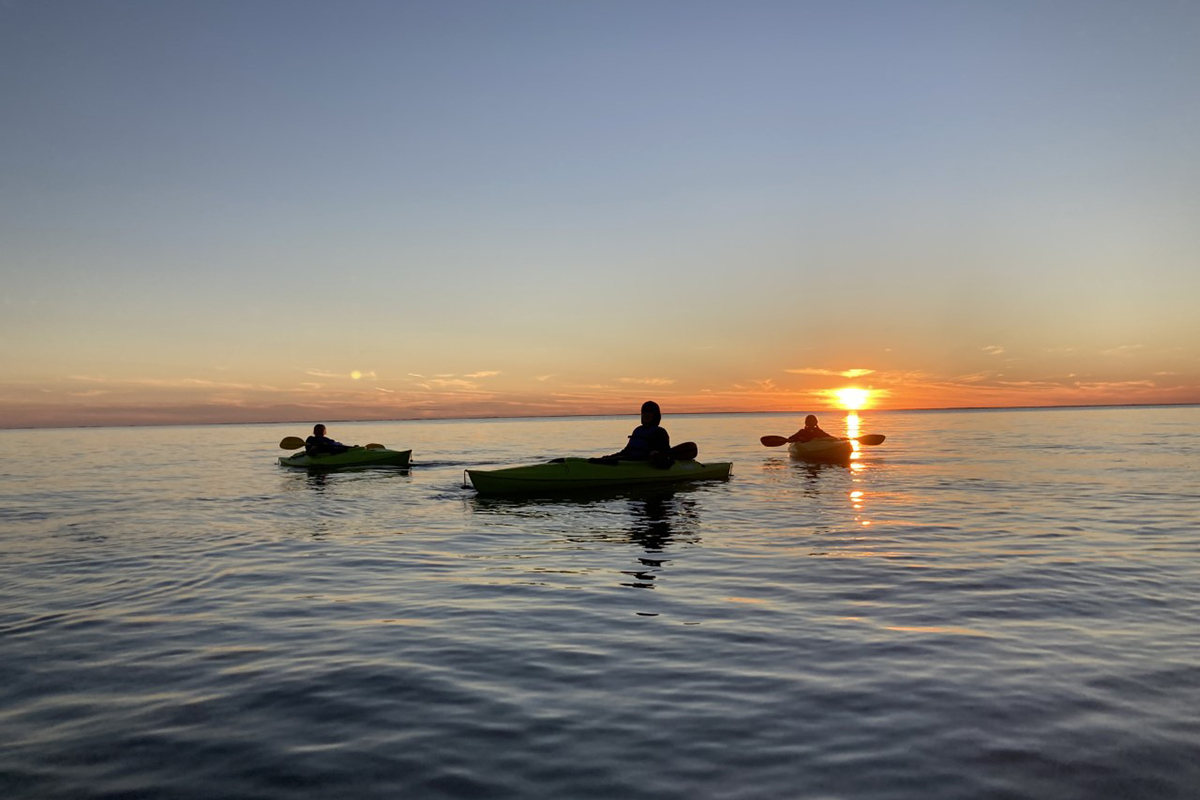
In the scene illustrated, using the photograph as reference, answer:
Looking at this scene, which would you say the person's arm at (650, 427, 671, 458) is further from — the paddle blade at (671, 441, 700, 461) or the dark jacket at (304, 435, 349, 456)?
the dark jacket at (304, 435, 349, 456)

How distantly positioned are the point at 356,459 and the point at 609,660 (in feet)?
77.9

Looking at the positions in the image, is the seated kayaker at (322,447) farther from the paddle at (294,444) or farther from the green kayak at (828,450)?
the green kayak at (828,450)

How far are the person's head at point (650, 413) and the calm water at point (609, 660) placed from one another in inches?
173

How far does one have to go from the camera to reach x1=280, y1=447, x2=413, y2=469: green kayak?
27797mm

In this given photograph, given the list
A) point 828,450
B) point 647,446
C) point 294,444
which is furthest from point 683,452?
point 294,444

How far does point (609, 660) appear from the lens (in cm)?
601

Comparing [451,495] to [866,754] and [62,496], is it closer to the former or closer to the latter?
[62,496]

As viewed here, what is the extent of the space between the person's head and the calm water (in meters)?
4.39

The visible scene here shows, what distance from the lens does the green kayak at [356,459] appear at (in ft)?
91.2

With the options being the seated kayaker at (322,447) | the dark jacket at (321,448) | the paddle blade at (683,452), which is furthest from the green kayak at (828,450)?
the dark jacket at (321,448)

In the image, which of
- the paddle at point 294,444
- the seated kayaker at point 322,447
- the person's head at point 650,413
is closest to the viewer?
the person's head at point 650,413

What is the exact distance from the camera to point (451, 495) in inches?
790

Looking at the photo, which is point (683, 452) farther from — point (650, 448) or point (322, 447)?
point (322, 447)

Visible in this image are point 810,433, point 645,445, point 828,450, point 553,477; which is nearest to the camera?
point 553,477
